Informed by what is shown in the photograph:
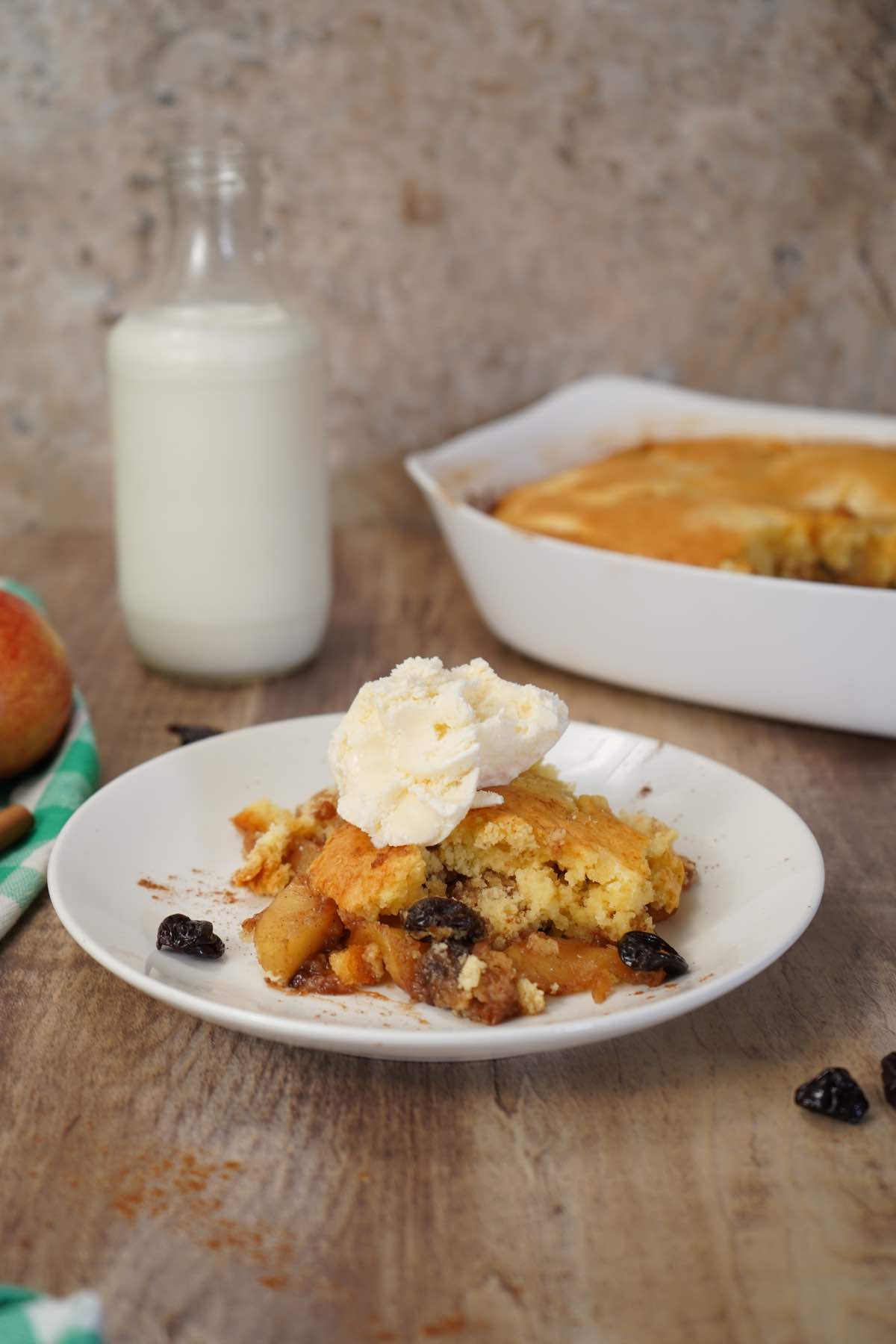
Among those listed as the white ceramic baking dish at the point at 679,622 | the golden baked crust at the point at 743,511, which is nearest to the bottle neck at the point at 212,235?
the white ceramic baking dish at the point at 679,622

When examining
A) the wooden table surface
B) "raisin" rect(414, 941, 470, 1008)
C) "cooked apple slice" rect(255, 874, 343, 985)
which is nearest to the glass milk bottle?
the wooden table surface

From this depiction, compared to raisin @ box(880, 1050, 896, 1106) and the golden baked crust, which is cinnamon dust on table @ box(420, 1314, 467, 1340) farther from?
the golden baked crust

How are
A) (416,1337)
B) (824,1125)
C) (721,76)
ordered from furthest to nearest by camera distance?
(721,76) < (824,1125) < (416,1337)

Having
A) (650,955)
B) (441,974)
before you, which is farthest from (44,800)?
(650,955)

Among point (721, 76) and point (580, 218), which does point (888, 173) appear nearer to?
point (721, 76)

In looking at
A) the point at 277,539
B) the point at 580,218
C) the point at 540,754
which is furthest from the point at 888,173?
the point at 540,754

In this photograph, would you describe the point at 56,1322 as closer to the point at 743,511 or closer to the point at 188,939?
the point at 188,939

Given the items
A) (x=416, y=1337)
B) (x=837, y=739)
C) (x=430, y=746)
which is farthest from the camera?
(x=837, y=739)
